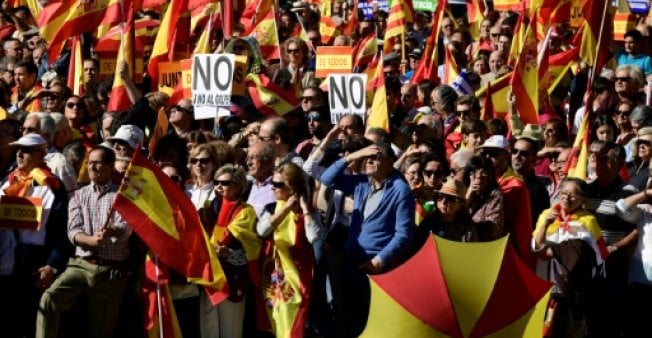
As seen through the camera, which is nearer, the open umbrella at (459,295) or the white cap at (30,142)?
the open umbrella at (459,295)

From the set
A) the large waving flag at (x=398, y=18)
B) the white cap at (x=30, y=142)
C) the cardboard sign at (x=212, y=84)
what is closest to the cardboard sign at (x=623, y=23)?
the large waving flag at (x=398, y=18)

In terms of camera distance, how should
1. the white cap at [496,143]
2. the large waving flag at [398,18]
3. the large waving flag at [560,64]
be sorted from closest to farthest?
the white cap at [496,143] < the large waving flag at [560,64] < the large waving flag at [398,18]

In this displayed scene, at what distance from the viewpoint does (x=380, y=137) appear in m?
12.1

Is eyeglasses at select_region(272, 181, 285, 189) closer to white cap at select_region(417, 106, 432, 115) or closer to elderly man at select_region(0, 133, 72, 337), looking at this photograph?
elderly man at select_region(0, 133, 72, 337)

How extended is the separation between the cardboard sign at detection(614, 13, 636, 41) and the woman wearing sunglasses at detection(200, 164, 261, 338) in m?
7.14

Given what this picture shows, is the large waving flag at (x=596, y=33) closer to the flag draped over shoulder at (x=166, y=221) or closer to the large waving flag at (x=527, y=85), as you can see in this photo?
the large waving flag at (x=527, y=85)

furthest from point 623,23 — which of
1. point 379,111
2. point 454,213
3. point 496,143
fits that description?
point 454,213

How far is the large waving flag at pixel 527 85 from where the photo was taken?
1408cm

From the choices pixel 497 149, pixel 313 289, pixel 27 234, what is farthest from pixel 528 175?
pixel 27 234

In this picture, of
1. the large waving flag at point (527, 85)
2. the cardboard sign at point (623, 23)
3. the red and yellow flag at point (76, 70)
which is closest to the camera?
the large waving flag at point (527, 85)

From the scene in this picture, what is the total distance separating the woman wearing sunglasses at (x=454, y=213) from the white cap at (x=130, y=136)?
248cm

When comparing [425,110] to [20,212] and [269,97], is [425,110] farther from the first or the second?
[20,212]

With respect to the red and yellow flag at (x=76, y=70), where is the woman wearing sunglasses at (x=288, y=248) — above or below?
below

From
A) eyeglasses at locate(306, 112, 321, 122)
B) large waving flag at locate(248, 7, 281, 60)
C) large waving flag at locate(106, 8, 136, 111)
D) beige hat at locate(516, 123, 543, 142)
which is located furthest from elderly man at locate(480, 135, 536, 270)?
large waving flag at locate(248, 7, 281, 60)
